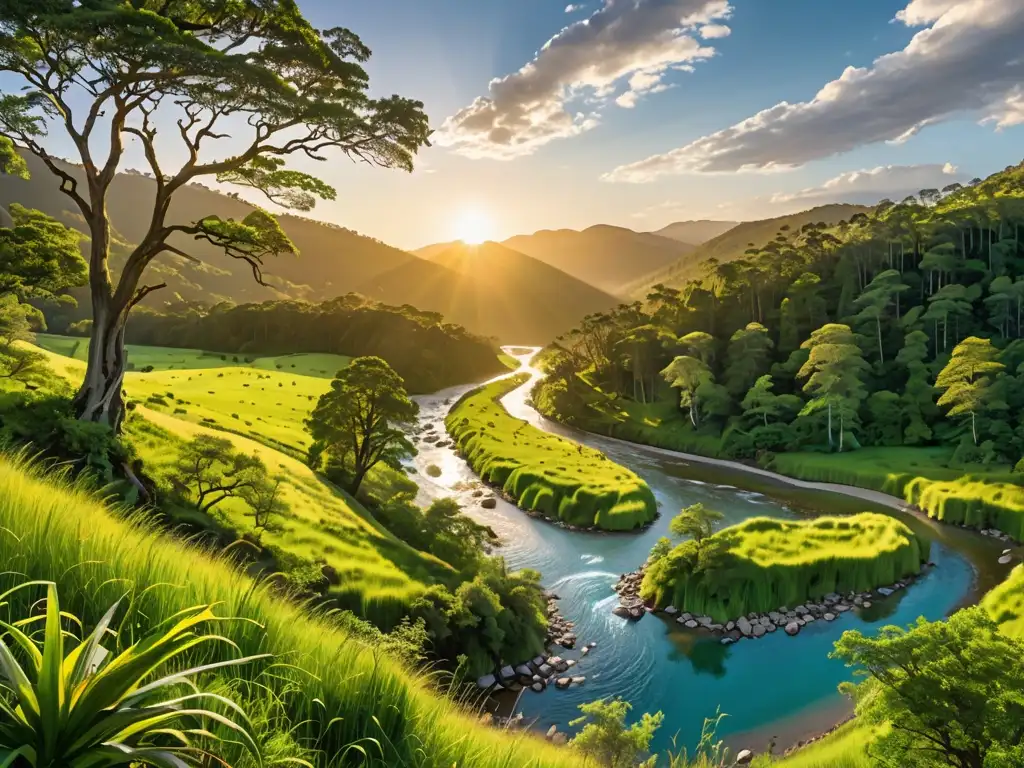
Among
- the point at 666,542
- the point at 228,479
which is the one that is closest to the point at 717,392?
the point at 666,542

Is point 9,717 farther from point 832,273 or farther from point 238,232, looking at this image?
point 832,273

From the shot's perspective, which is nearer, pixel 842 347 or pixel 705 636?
pixel 705 636

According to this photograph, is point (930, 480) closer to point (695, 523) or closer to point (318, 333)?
point (695, 523)

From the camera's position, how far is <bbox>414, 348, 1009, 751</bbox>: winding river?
22.9 m

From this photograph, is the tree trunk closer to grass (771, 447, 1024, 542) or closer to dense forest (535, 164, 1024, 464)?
grass (771, 447, 1024, 542)

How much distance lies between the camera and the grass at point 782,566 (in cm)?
3023

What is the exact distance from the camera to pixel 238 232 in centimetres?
2073

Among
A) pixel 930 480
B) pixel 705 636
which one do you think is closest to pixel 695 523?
pixel 705 636

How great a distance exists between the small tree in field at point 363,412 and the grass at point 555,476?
53.8 feet

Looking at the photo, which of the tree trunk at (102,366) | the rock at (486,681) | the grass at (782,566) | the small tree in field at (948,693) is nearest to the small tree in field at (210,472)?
the tree trunk at (102,366)

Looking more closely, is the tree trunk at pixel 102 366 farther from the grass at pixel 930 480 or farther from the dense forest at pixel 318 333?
the dense forest at pixel 318 333

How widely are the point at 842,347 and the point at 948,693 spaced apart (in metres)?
59.6

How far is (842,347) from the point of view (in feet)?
207

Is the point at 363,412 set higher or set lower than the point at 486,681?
higher
